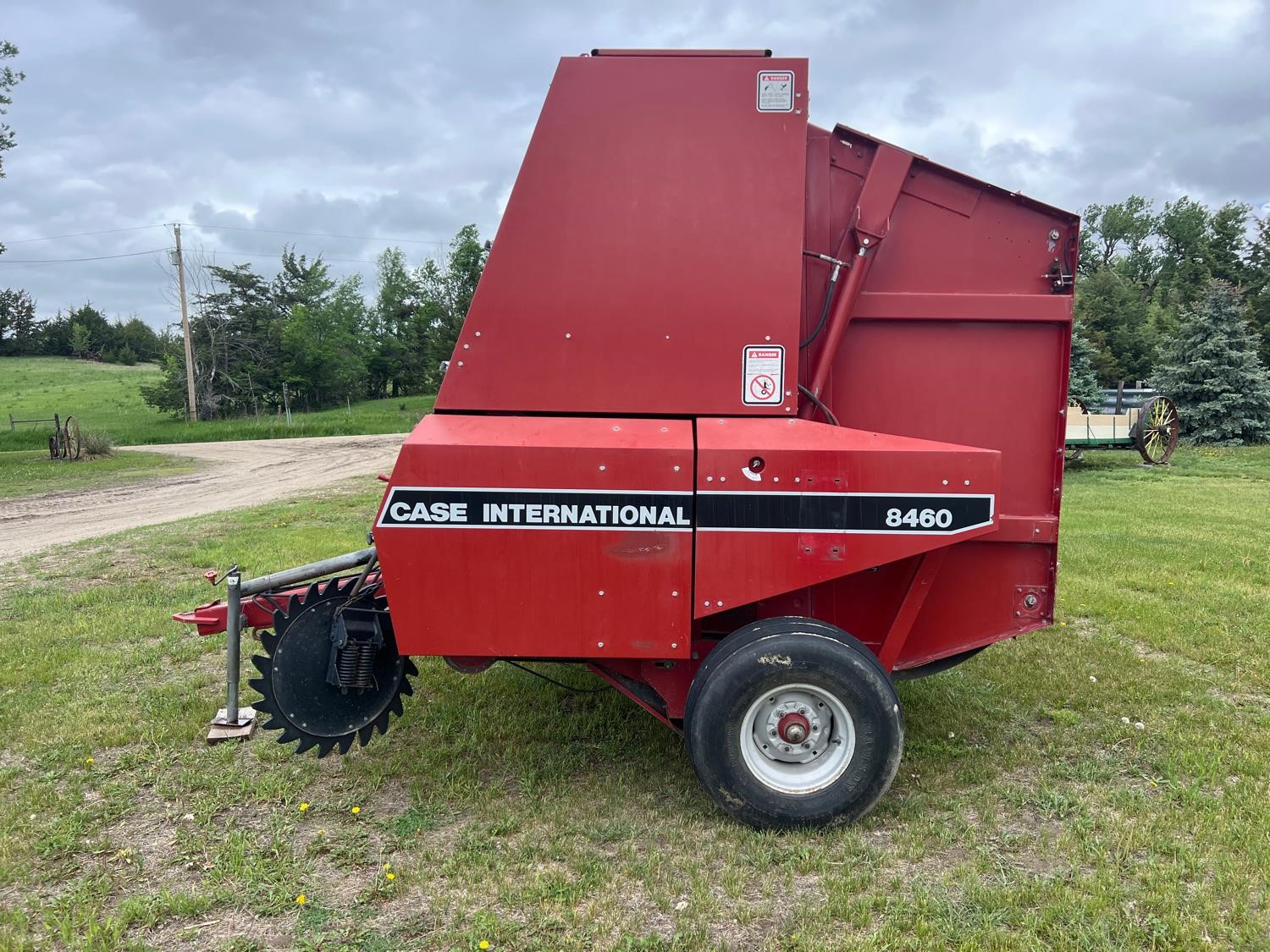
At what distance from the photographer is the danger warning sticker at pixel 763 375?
3.20 metres

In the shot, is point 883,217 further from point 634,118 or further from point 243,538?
point 243,538

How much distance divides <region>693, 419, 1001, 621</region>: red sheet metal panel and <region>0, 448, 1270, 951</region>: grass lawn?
1.05 meters

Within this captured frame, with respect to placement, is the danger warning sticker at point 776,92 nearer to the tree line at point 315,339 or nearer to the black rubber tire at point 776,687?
the black rubber tire at point 776,687

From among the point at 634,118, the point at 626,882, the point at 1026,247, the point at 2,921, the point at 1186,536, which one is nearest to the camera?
the point at 2,921

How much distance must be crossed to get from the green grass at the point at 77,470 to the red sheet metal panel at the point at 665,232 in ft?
49.6

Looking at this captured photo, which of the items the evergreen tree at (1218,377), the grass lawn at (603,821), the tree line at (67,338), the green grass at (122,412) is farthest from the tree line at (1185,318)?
the tree line at (67,338)

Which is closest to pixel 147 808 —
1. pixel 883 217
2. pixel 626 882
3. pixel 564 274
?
pixel 626 882

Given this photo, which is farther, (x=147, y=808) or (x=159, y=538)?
(x=159, y=538)

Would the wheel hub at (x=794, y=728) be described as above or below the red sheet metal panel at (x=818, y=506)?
below

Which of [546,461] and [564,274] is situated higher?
[564,274]

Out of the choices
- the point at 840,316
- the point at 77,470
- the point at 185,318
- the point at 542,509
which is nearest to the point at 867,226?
the point at 840,316

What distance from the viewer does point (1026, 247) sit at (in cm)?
348

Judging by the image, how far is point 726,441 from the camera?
305cm

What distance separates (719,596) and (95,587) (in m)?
6.36
